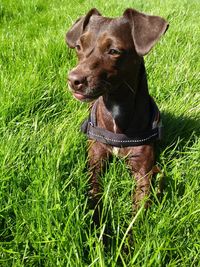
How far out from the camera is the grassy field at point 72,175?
1.92 meters

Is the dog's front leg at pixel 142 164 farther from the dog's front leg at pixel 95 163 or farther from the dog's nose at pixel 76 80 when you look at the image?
the dog's nose at pixel 76 80

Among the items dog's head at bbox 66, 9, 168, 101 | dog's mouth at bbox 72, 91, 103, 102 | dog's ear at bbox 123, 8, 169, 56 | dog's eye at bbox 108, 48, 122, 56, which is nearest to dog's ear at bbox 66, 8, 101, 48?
dog's head at bbox 66, 9, 168, 101

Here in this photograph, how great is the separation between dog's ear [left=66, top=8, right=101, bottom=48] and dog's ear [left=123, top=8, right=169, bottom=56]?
384 millimetres

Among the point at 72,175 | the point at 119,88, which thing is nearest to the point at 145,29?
the point at 119,88

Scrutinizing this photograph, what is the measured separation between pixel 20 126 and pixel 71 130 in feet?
1.18

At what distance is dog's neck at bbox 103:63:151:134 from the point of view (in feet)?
8.82

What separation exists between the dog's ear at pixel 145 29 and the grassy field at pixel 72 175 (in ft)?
2.35

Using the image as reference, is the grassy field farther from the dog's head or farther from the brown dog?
the dog's head

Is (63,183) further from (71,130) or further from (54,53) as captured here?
(54,53)

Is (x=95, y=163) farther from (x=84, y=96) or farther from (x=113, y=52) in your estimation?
(x=113, y=52)

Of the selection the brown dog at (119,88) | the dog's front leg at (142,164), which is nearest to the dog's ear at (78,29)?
the brown dog at (119,88)

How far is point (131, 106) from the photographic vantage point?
2723mm

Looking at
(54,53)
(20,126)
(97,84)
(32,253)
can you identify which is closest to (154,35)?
(97,84)

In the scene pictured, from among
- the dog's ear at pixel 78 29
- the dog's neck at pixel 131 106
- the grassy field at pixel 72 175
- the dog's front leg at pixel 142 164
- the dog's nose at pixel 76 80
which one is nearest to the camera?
the grassy field at pixel 72 175
